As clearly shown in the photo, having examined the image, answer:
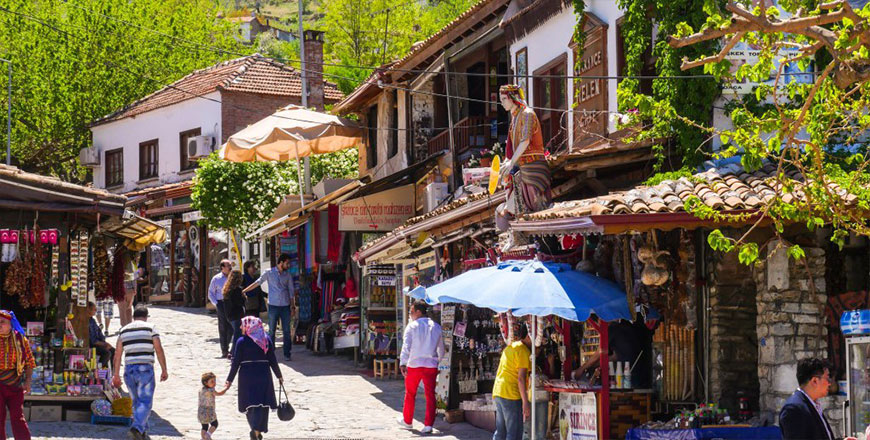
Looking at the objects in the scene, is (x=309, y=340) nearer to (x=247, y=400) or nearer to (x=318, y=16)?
(x=247, y=400)

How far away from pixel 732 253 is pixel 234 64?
31.1m

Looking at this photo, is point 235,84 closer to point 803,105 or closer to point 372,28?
point 372,28

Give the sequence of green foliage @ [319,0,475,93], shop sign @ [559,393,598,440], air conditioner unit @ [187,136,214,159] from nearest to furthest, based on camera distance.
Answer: shop sign @ [559,393,598,440], air conditioner unit @ [187,136,214,159], green foliage @ [319,0,475,93]

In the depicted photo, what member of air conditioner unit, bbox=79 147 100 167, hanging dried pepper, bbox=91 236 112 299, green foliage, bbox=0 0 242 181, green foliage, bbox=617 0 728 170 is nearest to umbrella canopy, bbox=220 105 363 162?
hanging dried pepper, bbox=91 236 112 299

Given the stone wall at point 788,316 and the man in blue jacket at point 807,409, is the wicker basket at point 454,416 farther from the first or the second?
the man in blue jacket at point 807,409

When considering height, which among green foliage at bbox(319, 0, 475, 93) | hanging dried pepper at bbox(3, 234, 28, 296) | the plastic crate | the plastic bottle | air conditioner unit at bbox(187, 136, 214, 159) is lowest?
the plastic crate

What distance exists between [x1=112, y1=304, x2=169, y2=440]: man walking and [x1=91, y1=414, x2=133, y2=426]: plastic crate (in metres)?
0.92

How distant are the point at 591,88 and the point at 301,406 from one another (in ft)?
19.6

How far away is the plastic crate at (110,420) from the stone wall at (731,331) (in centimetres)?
721

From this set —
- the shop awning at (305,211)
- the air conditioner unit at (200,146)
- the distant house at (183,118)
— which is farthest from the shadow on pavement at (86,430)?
the air conditioner unit at (200,146)

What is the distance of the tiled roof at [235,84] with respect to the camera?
40438 mm

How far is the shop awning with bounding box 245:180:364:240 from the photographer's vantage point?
25.4 m

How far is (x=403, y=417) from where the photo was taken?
16.7m

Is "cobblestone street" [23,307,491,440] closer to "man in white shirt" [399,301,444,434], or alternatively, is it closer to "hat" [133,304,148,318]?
"man in white shirt" [399,301,444,434]
